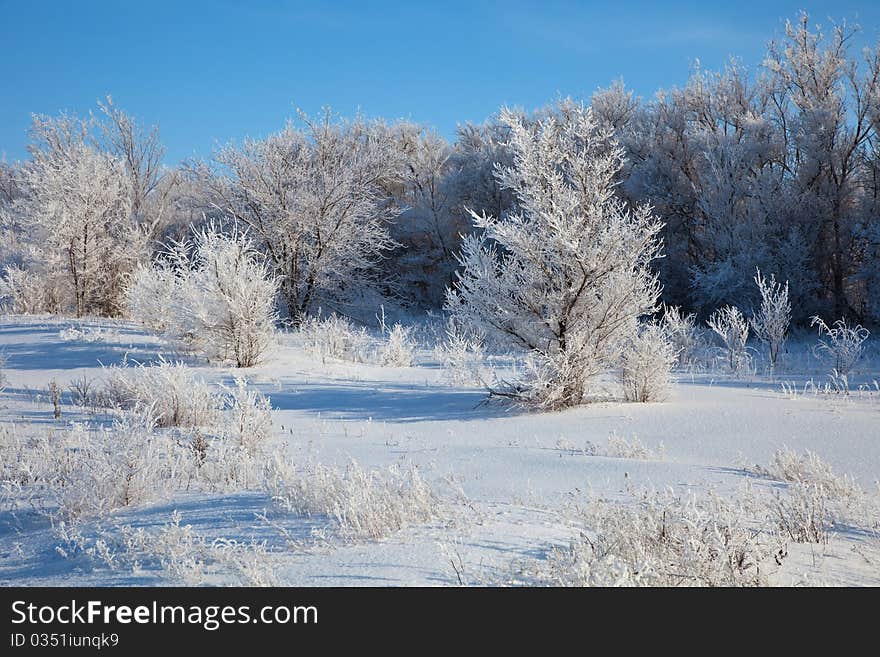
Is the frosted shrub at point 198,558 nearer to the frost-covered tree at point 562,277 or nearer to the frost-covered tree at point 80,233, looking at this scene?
the frost-covered tree at point 562,277

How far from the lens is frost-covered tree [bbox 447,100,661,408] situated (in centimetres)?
886

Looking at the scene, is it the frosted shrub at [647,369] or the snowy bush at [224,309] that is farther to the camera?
the snowy bush at [224,309]

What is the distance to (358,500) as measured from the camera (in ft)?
12.8

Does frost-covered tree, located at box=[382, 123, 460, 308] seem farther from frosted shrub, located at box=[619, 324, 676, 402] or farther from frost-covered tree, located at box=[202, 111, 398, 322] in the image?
frosted shrub, located at box=[619, 324, 676, 402]

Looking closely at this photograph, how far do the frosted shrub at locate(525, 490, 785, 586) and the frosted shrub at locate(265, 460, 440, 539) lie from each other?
99cm

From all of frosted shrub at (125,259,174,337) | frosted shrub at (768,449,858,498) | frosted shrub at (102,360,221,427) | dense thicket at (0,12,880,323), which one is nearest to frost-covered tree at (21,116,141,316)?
dense thicket at (0,12,880,323)

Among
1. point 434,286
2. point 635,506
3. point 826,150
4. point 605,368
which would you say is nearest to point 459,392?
point 605,368

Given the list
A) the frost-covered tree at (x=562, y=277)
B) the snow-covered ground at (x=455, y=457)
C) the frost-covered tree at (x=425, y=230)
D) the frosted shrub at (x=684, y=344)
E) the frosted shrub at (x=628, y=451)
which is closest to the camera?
the snow-covered ground at (x=455, y=457)

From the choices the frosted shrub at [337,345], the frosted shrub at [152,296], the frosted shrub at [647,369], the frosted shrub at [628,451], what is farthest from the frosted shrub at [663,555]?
the frosted shrub at [152,296]

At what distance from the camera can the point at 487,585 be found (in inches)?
114

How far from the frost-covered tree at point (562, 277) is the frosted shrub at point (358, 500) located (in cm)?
454

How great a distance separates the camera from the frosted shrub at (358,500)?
12.3 ft

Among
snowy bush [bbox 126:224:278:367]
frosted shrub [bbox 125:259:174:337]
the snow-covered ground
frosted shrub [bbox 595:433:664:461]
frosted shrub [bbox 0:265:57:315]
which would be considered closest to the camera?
the snow-covered ground

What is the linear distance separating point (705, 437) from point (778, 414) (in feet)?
4.56
